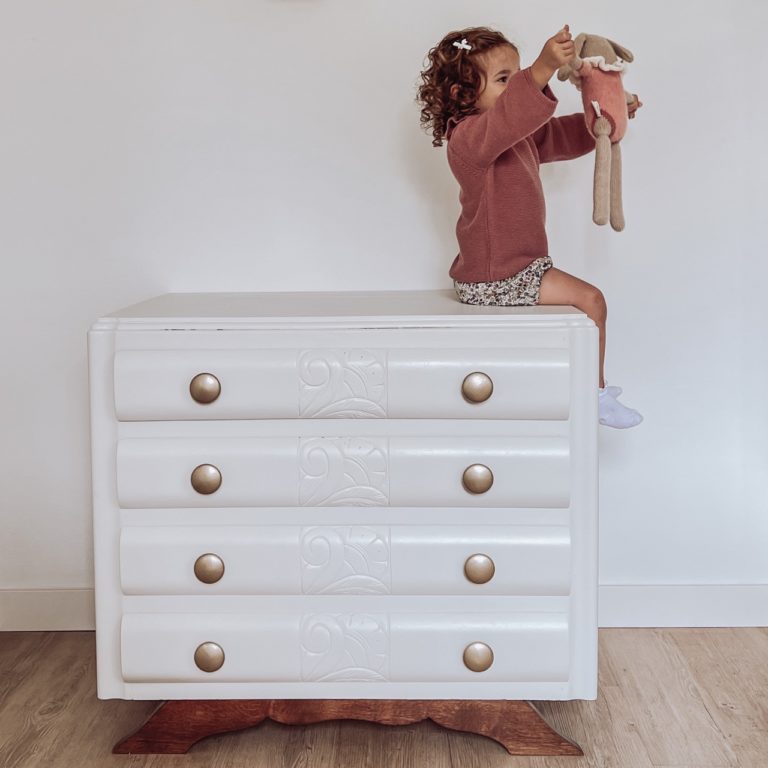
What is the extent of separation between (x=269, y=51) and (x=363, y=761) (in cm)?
135

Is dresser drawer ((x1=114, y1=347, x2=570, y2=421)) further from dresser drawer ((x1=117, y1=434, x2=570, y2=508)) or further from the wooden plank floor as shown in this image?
the wooden plank floor

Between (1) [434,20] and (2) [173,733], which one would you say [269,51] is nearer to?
(1) [434,20]

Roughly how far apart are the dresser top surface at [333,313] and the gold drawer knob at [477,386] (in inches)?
3.5

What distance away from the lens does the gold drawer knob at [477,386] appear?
153cm

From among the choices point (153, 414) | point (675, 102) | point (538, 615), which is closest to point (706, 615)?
point (538, 615)

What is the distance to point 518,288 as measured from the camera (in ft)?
5.71

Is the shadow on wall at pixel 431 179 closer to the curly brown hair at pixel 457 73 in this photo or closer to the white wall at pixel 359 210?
the white wall at pixel 359 210

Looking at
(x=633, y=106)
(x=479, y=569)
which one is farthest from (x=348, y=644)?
(x=633, y=106)

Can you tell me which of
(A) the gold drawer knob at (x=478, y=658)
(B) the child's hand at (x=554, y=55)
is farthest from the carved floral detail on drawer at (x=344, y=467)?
(B) the child's hand at (x=554, y=55)

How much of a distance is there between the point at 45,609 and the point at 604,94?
5.12 ft

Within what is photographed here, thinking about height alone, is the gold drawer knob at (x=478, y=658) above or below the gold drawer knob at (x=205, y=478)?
below

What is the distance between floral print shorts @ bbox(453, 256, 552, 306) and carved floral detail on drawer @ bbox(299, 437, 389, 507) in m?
0.37

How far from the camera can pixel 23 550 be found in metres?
2.12

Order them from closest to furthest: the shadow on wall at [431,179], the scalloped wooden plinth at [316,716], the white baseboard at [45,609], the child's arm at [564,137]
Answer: the scalloped wooden plinth at [316,716], the child's arm at [564,137], the shadow on wall at [431,179], the white baseboard at [45,609]
